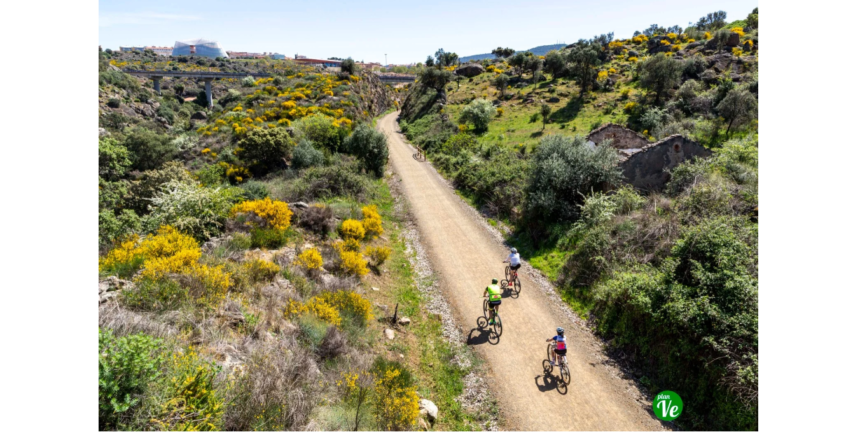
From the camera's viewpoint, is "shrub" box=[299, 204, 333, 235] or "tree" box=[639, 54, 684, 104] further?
"tree" box=[639, 54, 684, 104]

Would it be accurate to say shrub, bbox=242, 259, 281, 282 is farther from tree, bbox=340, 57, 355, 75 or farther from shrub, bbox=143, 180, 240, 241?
tree, bbox=340, 57, 355, 75

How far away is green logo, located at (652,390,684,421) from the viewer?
32.2ft

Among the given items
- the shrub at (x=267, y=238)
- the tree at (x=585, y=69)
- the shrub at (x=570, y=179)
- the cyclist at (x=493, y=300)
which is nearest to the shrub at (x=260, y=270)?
the shrub at (x=267, y=238)

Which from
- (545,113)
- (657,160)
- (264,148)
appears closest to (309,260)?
(264,148)

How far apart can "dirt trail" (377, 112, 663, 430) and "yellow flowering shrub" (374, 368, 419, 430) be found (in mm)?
3131

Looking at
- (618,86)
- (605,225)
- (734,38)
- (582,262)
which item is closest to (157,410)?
(582,262)

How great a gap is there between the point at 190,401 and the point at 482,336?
959 centimetres

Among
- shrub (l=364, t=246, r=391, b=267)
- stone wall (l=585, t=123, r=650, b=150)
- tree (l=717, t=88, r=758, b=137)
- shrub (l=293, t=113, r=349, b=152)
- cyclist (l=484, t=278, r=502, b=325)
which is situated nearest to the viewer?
cyclist (l=484, t=278, r=502, b=325)

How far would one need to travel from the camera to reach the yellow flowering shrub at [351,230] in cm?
1812

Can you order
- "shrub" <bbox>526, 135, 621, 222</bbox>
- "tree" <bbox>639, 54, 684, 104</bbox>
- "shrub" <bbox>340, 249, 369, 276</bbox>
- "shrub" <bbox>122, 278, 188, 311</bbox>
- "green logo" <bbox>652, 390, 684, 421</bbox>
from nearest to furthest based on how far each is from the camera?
"shrub" <bbox>122, 278, 188, 311</bbox>
"green logo" <bbox>652, 390, 684, 421</bbox>
"shrub" <bbox>340, 249, 369, 276</bbox>
"shrub" <bbox>526, 135, 621, 222</bbox>
"tree" <bbox>639, 54, 684, 104</bbox>

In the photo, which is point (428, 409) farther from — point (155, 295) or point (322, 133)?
point (322, 133)

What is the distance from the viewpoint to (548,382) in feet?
36.0

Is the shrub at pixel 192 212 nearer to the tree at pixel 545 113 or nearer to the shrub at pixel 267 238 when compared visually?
the shrub at pixel 267 238

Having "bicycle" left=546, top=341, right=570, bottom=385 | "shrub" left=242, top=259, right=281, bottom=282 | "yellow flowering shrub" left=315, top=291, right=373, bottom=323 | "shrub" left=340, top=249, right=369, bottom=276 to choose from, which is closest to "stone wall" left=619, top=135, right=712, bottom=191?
"bicycle" left=546, top=341, right=570, bottom=385
